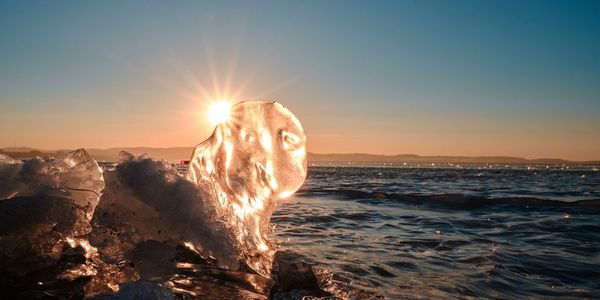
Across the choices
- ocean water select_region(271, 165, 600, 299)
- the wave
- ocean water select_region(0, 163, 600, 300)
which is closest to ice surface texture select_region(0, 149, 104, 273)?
ocean water select_region(0, 163, 600, 300)

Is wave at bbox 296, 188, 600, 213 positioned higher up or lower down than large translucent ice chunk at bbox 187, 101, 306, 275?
lower down

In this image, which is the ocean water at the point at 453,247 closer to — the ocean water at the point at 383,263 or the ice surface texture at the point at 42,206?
the ocean water at the point at 383,263

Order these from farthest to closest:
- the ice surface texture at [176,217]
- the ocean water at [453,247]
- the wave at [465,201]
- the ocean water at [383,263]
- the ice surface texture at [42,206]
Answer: the wave at [465,201], the ocean water at [453,247], the ice surface texture at [176,217], the ocean water at [383,263], the ice surface texture at [42,206]

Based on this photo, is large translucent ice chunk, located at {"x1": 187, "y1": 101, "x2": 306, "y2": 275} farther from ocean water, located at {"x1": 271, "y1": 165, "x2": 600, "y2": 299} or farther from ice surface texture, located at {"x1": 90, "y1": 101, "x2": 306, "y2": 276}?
ocean water, located at {"x1": 271, "y1": 165, "x2": 600, "y2": 299}

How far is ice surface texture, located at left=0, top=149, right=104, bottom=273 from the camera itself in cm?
233

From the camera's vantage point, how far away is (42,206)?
2.44 meters

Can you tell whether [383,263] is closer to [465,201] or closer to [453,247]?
[453,247]

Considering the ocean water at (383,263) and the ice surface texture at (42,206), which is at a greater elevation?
the ice surface texture at (42,206)

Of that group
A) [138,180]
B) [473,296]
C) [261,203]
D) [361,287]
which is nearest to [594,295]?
[473,296]

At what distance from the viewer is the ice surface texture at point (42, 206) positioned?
7.64 feet

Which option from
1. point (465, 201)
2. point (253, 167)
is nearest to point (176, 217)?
point (253, 167)

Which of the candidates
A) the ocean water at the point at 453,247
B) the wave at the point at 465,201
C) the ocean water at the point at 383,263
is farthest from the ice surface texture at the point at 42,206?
the wave at the point at 465,201

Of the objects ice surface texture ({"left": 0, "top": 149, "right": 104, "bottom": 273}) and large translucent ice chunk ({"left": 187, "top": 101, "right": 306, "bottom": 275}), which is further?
large translucent ice chunk ({"left": 187, "top": 101, "right": 306, "bottom": 275})

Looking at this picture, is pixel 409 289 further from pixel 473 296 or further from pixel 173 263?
pixel 173 263
